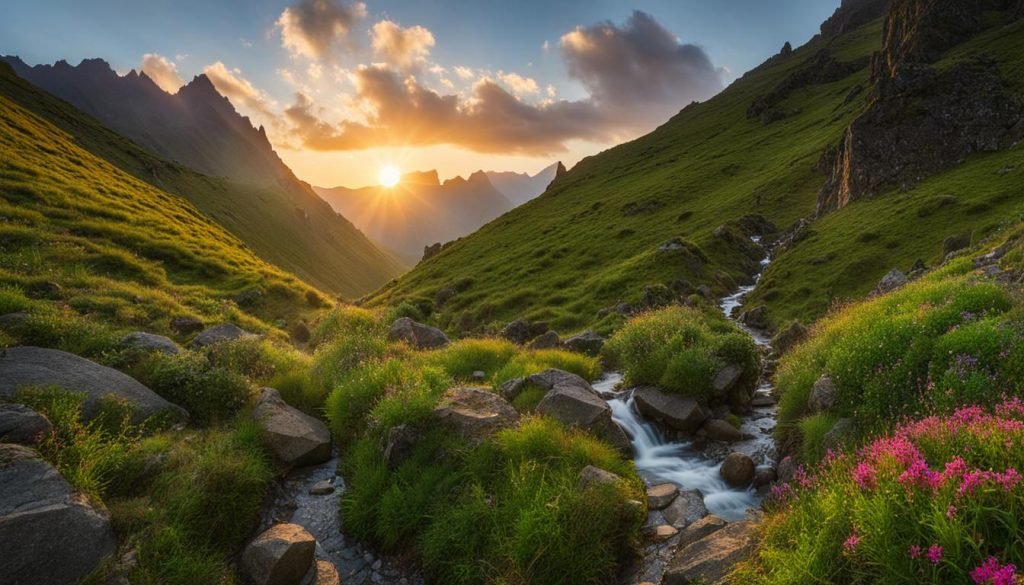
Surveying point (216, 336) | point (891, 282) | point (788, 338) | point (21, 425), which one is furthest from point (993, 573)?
point (891, 282)

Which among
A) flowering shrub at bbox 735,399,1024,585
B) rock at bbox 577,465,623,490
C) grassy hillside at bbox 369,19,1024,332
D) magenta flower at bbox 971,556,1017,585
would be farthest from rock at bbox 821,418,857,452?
grassy hillside at bbox 369,19,1024,332

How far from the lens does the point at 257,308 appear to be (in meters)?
33.7

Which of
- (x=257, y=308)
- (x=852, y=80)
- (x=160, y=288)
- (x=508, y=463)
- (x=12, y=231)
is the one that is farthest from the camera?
(x=852, y=80)

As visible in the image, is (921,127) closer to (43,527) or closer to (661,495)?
(661,495)

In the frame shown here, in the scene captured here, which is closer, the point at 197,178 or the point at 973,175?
the point at 973,175

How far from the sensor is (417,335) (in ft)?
86.8

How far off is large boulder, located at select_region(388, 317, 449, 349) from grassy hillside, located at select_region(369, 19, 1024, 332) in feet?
48.2

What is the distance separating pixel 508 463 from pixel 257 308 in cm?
2883

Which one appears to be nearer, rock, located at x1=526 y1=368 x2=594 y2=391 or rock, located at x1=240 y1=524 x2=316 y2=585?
rock, located at x1=240 y1=524 x2=316 y2=585

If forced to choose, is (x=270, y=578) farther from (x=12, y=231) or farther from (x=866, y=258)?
(x=866, y=258)

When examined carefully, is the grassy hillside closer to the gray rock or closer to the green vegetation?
the green vegetation

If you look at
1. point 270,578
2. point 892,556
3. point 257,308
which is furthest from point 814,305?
point 257,308

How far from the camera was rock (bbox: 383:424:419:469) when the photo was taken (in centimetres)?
1222

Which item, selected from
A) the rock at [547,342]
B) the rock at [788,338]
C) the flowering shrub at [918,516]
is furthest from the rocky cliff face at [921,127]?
the flowering shrub at [918,516]
